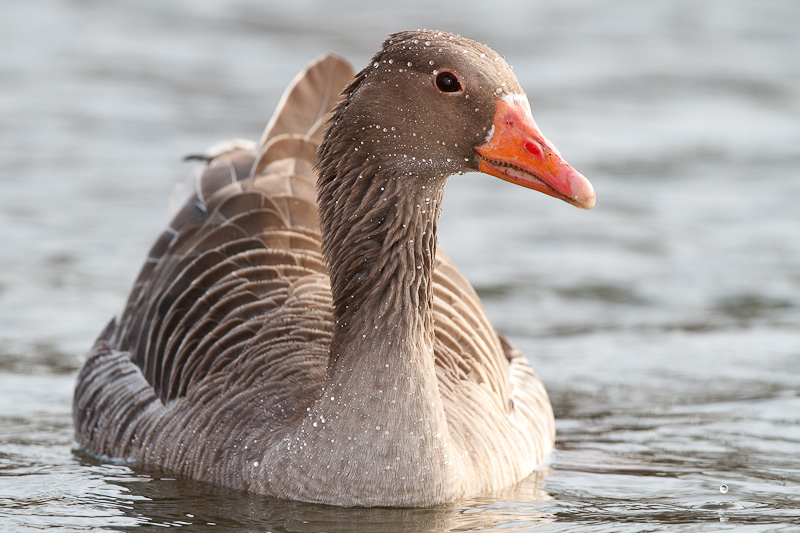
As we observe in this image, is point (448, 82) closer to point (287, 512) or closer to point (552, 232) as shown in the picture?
point (287, 512)

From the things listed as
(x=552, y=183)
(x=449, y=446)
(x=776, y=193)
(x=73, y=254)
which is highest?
(x=776, y=193)

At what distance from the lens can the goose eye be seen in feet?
22.2

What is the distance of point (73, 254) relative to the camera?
13.3 m

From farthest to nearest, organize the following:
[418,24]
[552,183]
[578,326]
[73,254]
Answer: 1. [418,24]
2. [73,254]
3. [578,326]
4. [552,183]

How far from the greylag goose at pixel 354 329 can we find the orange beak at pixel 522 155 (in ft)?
0.03

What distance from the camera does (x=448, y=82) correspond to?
22.3 ft

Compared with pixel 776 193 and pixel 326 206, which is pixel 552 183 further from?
pixel 776 193

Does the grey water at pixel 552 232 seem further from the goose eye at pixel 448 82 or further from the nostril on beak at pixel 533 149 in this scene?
the goose eye at pixel 448 82

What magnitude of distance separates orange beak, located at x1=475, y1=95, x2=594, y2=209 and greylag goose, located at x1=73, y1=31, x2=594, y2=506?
0.01m

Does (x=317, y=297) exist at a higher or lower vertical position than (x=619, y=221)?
lower

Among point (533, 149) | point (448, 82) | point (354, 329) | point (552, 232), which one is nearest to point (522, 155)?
point (533, 149)

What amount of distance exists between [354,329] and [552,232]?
25.5ft

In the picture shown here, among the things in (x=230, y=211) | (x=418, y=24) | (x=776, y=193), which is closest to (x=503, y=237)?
(x=776, y=193)

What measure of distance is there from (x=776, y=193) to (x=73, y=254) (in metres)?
8.14
